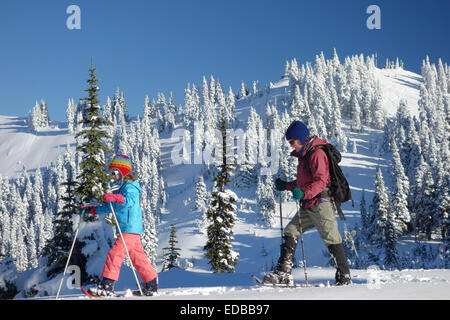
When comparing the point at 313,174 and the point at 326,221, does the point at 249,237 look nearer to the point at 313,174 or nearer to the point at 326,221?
the point at 326,221

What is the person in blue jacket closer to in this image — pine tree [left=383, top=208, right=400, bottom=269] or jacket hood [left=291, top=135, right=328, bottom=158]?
jacket hood [left=291, top=135, right=328, bottom=158]

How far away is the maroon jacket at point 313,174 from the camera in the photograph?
473cm

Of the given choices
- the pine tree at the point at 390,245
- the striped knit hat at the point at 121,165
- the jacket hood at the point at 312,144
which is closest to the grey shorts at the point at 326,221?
the jacket hood at the point at 312,144

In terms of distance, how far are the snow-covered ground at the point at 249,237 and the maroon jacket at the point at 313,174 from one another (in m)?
1.24

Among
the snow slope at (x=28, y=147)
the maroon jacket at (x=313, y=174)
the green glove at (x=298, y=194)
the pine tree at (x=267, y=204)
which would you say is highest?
the snow slope at (x=28, y=147)

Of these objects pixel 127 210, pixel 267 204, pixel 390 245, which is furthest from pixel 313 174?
pixel 267 204

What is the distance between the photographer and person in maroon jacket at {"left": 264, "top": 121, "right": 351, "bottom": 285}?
4781mm

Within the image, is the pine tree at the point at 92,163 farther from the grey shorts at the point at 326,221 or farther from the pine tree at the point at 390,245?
the pine tree at the point at 390,245

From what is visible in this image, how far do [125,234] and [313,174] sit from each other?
2.87 meters

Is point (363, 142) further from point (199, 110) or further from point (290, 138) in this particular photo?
point (290, 138)

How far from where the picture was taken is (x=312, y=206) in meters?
4.96

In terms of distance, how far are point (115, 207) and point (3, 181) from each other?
140127 millimetres

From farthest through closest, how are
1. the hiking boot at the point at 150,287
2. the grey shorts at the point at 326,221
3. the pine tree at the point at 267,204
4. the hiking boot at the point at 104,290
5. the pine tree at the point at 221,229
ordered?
the pine tree at the point at 267,204 → the pine tree at the point at 221,229 → the hiking boot at the point at 150,287 → the grey shorts at the point at 326,221 → the hiking boot at the point at 104,290
